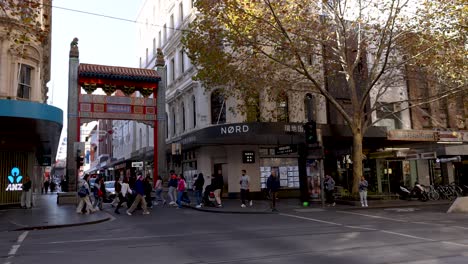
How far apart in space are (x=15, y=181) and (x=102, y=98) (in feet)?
23.2

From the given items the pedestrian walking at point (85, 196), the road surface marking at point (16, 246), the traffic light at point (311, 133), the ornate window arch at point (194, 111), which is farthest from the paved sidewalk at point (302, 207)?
the ornate window arch at point (194, 111)

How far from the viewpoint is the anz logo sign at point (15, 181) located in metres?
21.6

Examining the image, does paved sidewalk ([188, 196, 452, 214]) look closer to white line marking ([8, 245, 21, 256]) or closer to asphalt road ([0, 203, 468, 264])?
asphalt road ([0, 203, 468, 264])

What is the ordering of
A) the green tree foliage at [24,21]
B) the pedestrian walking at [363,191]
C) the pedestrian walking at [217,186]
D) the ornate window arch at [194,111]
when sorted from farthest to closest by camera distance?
the ornate window arch at [194,111]
the pedestrian walking at [217,186]
the pedestrian walking at [363,191]
the green tree foliage at [24,21]

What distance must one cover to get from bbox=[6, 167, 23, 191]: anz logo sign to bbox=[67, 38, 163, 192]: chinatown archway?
9.86 feet

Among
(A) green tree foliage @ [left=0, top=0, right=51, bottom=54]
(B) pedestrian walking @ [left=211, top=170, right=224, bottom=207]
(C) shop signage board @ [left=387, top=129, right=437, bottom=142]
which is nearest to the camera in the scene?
(A) green tree foliage @ [left=0, top=0, right=51, bottom=54]

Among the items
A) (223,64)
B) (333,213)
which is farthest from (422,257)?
(223,64)

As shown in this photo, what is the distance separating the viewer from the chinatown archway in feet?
81.9

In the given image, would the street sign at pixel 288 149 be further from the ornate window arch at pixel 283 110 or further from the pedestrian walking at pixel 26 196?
the pedestrian walking at pixel 26 196

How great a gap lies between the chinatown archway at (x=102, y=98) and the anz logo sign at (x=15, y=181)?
3.01 meters

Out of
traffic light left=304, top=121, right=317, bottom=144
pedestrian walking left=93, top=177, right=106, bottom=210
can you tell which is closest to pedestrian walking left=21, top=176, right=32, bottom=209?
pedestrian walking left=93, top=177, right=106, bottom=210

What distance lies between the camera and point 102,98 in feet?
84.8

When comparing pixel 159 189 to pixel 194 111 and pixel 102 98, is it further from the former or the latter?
pixel 194 111

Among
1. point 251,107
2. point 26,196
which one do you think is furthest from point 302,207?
point 26,196
